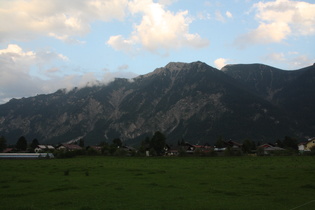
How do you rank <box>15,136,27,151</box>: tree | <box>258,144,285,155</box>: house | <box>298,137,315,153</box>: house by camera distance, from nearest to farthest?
<box>258,144,285,155</box>: house → <box>298,137,315,153</box>: house → <box>15,136,27,151</box>: tree

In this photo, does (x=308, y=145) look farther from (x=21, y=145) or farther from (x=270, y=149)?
(x=21, y=145)

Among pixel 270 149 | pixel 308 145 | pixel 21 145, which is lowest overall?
pixel 270 149

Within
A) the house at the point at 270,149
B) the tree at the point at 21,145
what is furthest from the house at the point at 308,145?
the tree at the point at 21,145

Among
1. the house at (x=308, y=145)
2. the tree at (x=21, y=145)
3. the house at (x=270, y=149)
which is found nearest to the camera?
the house at (x=270, y=149)

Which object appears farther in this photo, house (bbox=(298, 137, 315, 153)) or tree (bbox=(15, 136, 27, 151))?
tree (bbox=(15, 136, 27, 151))

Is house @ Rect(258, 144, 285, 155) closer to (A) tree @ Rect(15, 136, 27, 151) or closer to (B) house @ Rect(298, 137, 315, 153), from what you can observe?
(B) house @ Rect(298, 137, 315, 153)

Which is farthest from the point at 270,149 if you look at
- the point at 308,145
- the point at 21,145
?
the point at 21,145

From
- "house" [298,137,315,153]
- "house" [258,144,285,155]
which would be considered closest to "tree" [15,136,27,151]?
"house" [258,144,285,155]

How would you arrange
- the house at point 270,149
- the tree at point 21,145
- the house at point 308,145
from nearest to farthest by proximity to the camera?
the house at point 270,149 → the house at point 308,145 → the tree at point 21,145

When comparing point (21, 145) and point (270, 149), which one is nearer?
point (270, 149)

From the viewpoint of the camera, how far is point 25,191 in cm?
2642

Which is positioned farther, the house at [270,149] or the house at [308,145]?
the house at [308,145]

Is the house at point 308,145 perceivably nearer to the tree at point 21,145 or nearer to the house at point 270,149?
the house at point 270,149

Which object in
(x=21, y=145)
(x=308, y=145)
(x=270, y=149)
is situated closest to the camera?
(x=270, y=149)
